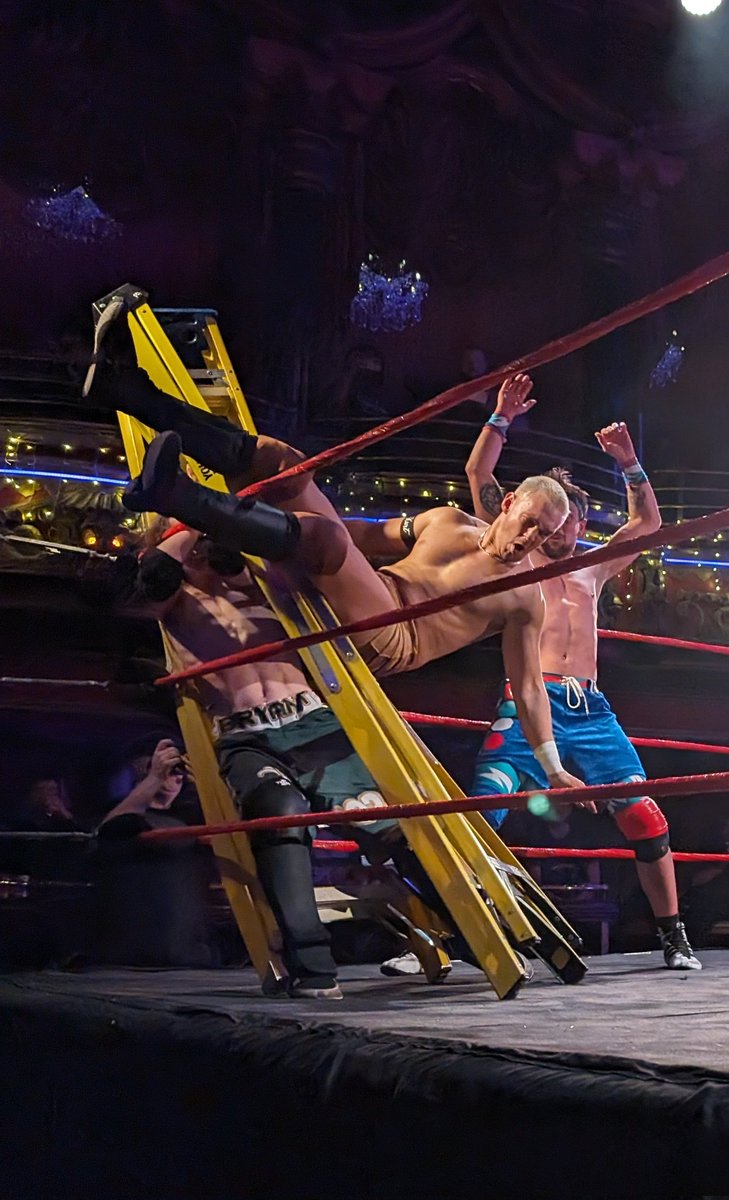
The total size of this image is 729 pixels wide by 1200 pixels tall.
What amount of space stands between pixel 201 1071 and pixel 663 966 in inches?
56.5

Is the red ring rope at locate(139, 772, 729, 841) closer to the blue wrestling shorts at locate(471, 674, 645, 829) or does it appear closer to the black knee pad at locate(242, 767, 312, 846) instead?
the black knee pad at locate(242, 767, 312, 846)

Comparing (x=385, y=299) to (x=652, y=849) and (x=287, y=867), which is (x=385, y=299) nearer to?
(x=652, y=849)

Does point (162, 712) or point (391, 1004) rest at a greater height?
point (162, 712)

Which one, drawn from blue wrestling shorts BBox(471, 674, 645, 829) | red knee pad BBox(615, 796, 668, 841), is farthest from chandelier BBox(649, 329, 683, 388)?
red knee pad BBox(615, 796, 668, 841)

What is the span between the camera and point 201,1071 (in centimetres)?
130

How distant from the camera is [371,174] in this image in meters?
5.79

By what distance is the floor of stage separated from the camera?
1211 millimetres

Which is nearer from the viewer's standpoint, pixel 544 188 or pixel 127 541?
pixel 127 541

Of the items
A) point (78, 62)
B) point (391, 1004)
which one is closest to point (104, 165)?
point (78, 62)

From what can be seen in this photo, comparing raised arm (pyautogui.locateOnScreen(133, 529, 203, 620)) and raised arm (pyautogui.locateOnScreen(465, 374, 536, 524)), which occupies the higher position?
raised arm (pyautogui.locateOnScreen(465, 374, 536, 524))

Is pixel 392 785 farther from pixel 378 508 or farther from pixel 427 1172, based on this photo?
pixel 378 508

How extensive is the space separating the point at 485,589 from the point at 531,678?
93 centimetres

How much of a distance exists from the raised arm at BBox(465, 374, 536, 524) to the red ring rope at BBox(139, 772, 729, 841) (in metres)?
1.32

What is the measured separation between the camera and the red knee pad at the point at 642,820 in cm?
267
